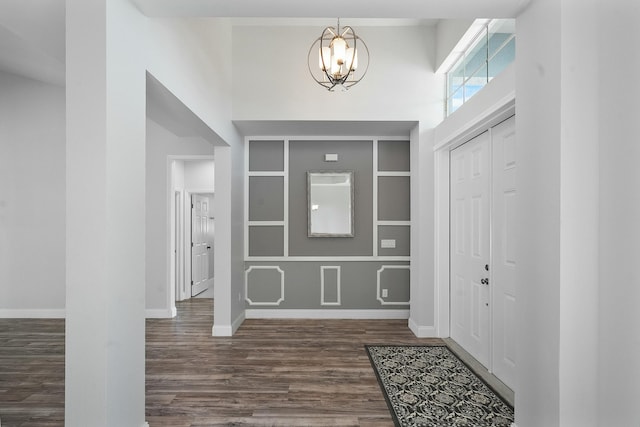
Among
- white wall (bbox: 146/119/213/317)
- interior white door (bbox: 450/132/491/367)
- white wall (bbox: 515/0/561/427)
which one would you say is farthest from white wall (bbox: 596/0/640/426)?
white wall (bbox: 146/119/213/317)

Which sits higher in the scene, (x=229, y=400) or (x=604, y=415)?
(x=604, y=415)

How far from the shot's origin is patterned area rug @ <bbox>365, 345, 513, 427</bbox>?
7.88 ft

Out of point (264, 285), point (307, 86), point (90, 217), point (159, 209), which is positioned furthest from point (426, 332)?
point (159, 209)

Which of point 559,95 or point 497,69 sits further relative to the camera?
point 497,69

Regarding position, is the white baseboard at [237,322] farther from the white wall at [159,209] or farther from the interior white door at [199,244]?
the interior white door at [199,244]

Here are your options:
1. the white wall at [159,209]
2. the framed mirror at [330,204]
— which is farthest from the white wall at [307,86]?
the white wall at [159,209]

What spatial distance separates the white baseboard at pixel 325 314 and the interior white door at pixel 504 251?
6.21 feet

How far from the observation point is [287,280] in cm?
493

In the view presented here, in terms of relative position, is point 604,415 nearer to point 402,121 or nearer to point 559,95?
point 559,95

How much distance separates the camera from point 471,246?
11.5 ft

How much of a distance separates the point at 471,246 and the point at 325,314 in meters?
2.23

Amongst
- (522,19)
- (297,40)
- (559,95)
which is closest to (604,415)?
(559,95)

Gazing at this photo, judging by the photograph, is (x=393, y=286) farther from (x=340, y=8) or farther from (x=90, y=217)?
(x=90, y=217)

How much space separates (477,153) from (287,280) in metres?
2.86
